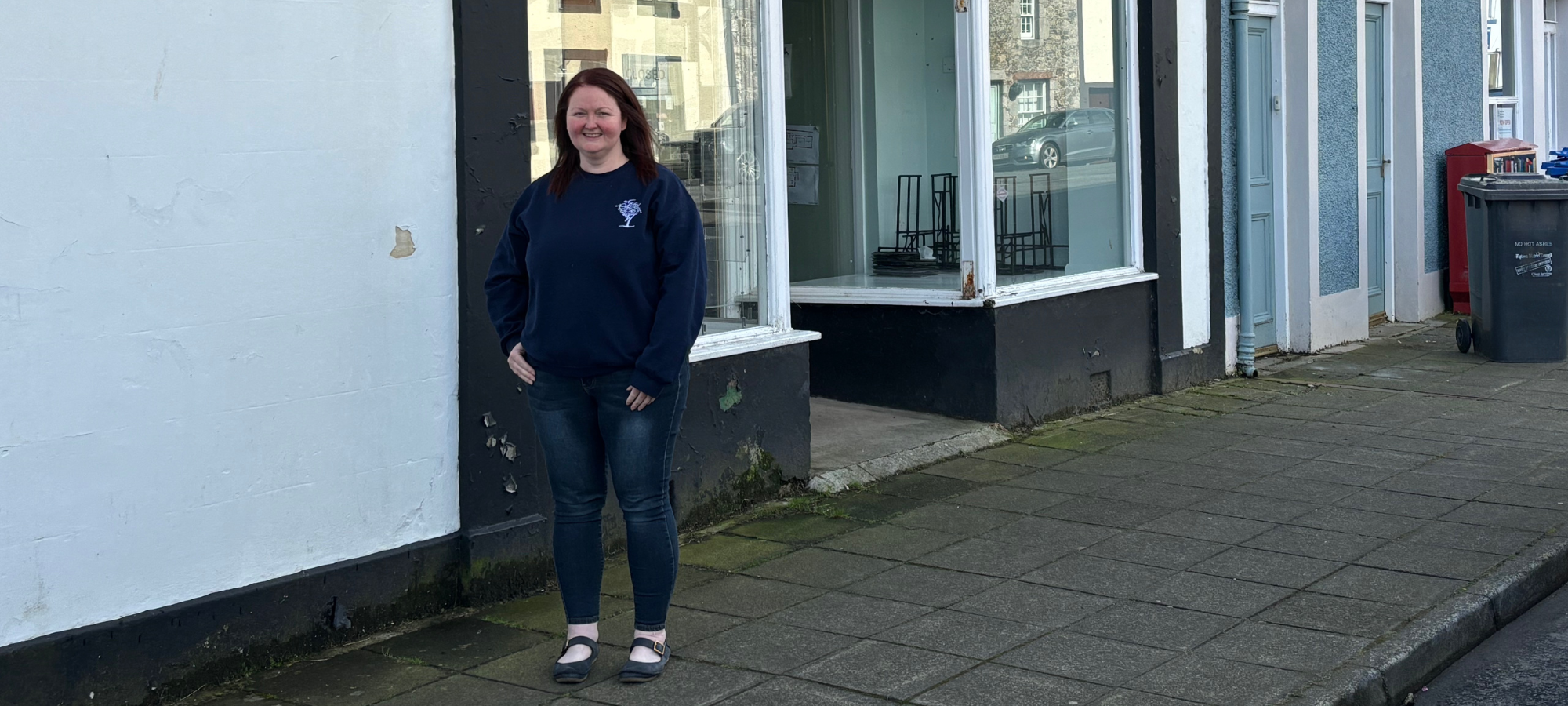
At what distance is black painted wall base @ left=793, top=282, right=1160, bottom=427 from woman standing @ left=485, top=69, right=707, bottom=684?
3684mm

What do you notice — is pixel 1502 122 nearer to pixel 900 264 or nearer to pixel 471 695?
pixel 900 264

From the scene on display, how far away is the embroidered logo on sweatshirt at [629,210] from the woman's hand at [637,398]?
44 centimetres

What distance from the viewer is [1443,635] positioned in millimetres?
4531

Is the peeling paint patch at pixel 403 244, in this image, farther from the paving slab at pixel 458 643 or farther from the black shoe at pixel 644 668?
the black shoe at pixel 644 668

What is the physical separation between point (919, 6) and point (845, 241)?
4.40 feet

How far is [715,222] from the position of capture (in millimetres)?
6348

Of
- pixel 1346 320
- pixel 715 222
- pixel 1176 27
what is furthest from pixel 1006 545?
pixel 1346 320

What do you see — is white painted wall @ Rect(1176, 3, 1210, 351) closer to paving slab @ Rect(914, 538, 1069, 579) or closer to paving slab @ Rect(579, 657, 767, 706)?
paving slab @ Rect(914, 538, 1069, 579)

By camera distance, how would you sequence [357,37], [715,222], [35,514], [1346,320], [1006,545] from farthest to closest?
[1346,320], [715,222], [1006,545], [357,37], [35,514]

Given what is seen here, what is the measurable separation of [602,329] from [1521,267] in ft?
25.1

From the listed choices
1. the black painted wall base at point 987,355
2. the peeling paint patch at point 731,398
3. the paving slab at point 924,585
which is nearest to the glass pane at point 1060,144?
the black painted wall base at point 987,355

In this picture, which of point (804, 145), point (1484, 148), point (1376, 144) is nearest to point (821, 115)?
point (804, 145)

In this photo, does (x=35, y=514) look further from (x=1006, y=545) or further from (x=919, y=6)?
(x=919, y=6)

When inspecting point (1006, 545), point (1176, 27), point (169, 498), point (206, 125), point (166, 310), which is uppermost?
point (1176, 27)
